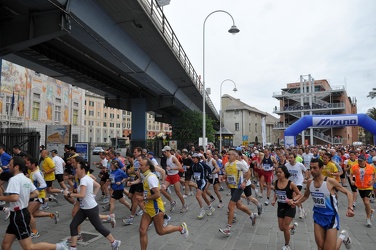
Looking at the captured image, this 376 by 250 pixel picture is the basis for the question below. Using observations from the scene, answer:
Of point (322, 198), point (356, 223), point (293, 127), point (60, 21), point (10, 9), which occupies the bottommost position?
point (356, 223)

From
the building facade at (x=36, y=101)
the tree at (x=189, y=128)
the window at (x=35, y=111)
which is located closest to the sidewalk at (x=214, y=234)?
the tree at (x=189, y=128)

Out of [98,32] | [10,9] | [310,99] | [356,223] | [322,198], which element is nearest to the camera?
[322,198]

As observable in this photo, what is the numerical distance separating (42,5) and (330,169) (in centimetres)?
1089

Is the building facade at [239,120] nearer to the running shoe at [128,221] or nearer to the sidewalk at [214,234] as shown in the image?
the sidewalk at [214,234]

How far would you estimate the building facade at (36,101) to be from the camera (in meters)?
37.2

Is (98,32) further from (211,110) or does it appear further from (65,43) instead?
(211,110)

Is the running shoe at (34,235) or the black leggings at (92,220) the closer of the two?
the black leggings at (92,220)

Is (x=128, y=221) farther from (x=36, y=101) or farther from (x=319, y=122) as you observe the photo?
(x=36, y=101)

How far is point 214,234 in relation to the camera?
22.5 ft

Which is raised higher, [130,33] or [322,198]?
[130,33]

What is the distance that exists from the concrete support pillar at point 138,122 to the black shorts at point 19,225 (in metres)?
25.8

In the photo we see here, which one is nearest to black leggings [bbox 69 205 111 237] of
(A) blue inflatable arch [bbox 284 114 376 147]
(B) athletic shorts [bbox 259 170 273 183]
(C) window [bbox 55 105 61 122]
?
(B) athletic shorts [bbox 259 170 273 183]

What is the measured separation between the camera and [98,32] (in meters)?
11.9

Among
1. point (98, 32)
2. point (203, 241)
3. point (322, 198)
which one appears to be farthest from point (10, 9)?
point (322, 198)
